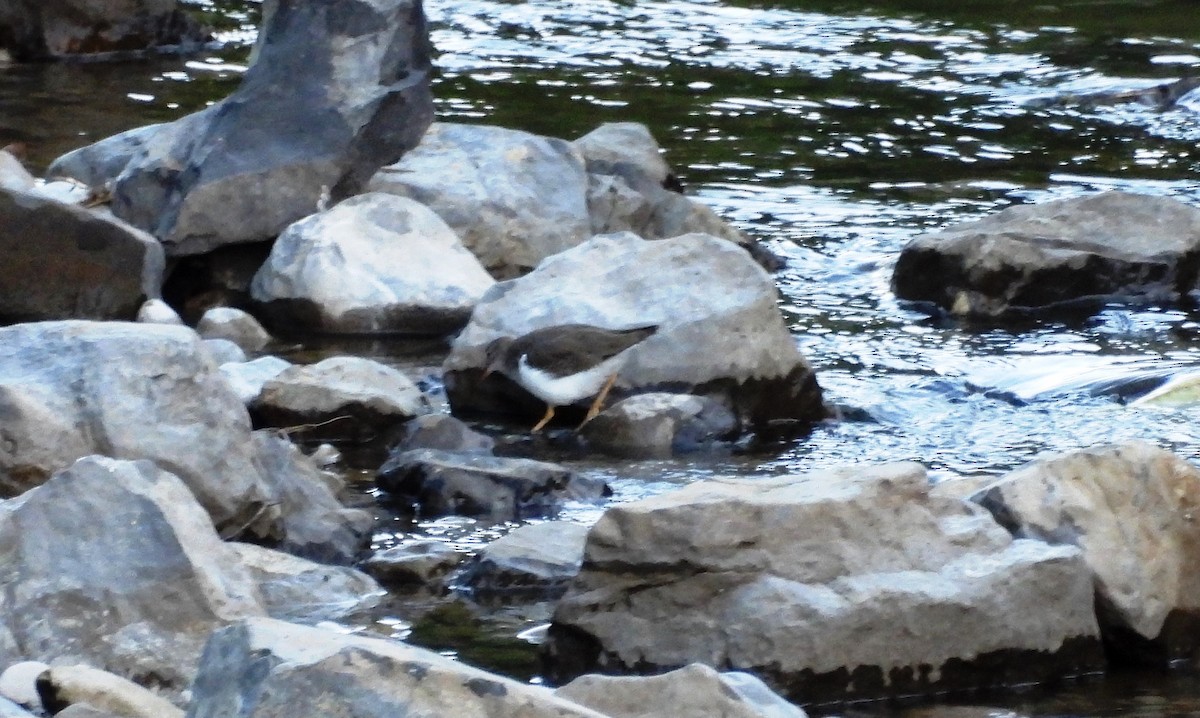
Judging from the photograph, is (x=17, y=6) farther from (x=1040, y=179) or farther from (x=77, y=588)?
(x=77, y=588)

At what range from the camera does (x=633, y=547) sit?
3.75 meters

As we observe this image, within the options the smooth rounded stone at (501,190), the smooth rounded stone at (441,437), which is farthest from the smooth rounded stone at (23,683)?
the smooth rounded stone at (501,190)

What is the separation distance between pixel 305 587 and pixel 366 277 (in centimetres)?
295

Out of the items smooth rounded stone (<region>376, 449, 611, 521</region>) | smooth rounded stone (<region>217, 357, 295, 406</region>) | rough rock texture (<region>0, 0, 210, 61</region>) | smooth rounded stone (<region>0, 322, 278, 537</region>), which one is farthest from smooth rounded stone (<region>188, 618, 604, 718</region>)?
rough rock texture (<region>0, 0, 210, 61</region>)

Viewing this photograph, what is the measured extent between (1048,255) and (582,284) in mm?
2066

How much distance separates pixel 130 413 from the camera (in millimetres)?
4320

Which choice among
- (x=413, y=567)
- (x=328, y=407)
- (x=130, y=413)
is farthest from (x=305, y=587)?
(x=328, y=407)

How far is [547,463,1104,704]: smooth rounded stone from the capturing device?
12.0 feet

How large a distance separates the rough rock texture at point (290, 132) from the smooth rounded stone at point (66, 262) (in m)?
0.55

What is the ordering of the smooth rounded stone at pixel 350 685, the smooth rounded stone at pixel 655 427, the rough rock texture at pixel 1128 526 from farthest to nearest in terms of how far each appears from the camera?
1. the smooth rounded stone at pixel 655 427
2. the rough rock texture at pixel 1128 526
3. the smooth rounded stone at pixel 350 685

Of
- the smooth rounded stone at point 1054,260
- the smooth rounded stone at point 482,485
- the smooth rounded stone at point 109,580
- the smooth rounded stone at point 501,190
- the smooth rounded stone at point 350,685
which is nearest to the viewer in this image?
the smooth rounded stone at point 350,685

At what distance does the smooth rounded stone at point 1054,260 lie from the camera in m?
7.25

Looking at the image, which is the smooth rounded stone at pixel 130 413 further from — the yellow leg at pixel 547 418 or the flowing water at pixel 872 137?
the yellow leg at pixel 547 418

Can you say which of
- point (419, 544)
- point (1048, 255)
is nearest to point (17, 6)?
point (1048, 255)
